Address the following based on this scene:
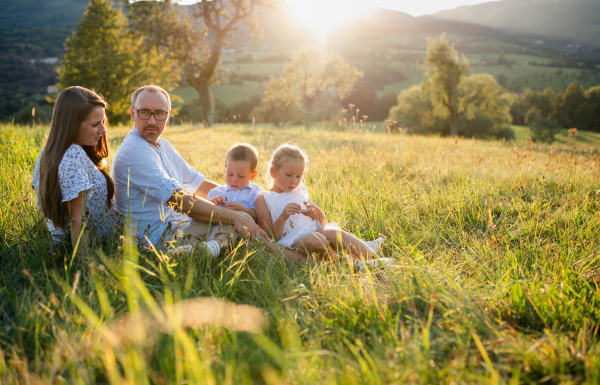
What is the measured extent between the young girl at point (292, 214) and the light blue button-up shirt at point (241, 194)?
0.23 m

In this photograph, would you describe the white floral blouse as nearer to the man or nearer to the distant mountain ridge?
the man

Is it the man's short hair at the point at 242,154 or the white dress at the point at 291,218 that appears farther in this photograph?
the man's short hair at the point at 242,154

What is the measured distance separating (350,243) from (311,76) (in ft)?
132

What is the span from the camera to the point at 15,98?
1836 inches

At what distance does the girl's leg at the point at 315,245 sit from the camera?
314cm

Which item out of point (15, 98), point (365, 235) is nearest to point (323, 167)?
point (365, 235)

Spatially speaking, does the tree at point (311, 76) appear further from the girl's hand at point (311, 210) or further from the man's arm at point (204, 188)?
the girl's hand at point (311, 210)

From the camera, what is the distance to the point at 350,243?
10.4ft

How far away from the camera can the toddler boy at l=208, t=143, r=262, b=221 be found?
3.82 meters

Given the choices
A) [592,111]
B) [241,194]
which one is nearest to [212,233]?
[241,194]

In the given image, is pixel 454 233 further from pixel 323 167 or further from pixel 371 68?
pixel 371 68

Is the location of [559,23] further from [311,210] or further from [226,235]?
[226,235]

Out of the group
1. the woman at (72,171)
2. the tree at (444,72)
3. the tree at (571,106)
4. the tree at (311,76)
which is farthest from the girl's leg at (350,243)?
the tree at (571,106)

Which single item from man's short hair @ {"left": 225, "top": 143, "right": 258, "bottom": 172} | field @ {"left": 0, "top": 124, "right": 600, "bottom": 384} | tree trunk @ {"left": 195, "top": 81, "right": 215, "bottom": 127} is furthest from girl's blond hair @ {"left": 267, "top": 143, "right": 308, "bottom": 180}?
tree trunk @ {"left": 195, "top": 81, "right": 215, "bottom": 127}
